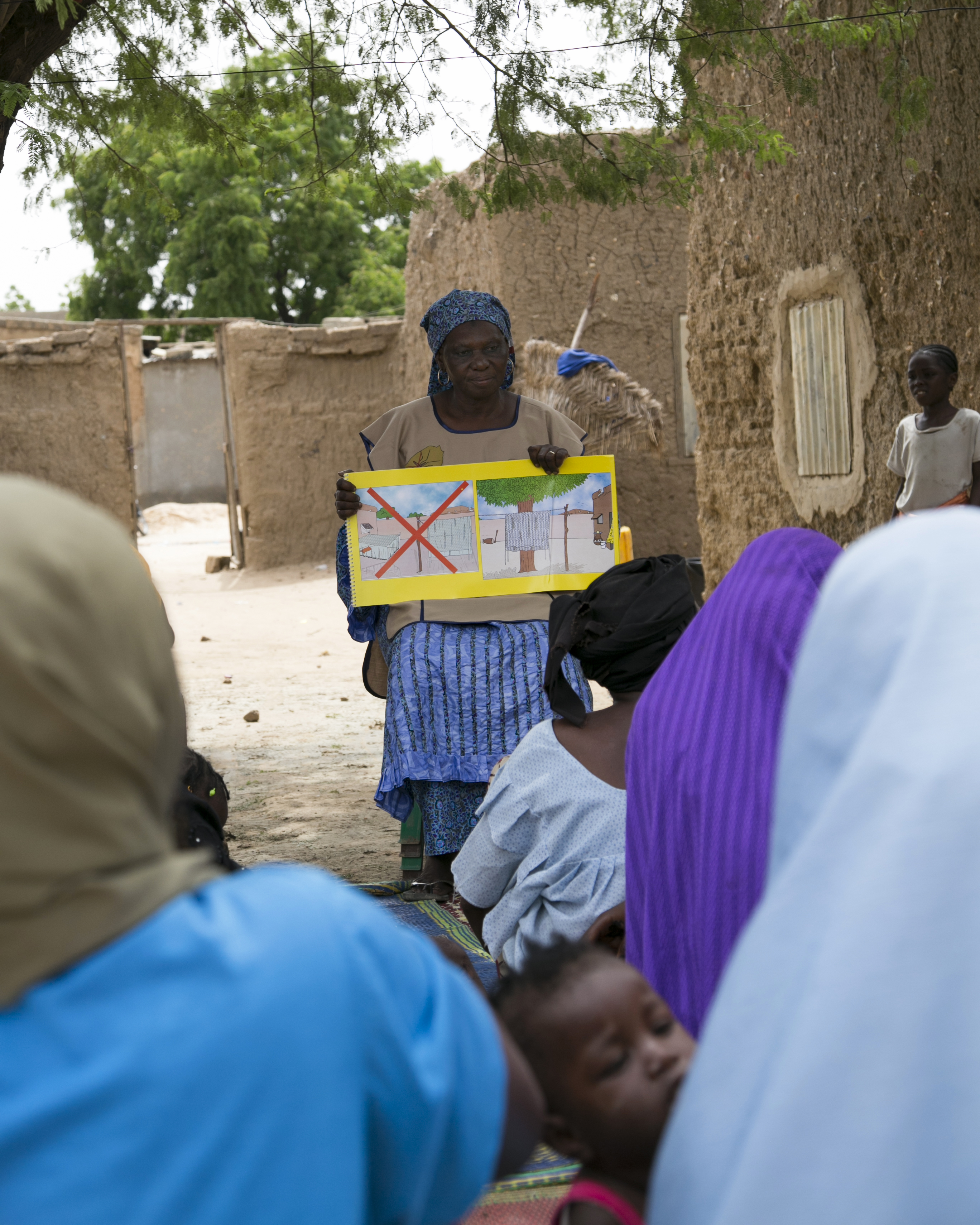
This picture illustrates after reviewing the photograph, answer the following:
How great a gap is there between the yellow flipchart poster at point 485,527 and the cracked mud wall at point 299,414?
32.8ft

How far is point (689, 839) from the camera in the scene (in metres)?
1.82

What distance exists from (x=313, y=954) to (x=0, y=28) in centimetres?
352

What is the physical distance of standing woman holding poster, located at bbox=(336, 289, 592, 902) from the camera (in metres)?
4.14

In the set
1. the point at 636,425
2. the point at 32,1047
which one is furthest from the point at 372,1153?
the point at 636,425

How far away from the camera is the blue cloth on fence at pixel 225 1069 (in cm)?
82

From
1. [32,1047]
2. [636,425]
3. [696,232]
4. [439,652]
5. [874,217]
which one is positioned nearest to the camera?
[32,1047]

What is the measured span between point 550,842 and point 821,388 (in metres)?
4.32

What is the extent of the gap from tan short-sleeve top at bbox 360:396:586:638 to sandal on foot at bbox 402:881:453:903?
0.86 m

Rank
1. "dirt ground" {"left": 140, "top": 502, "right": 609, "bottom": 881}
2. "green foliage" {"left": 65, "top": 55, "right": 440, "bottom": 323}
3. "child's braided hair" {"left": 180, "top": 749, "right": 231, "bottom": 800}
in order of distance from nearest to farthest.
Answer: "child's braided hair" {"left": 180, "top": 749, "right": 231, "bottom": 800}, "dirt ground" {"left": 140, "top": 502, "right": 609, "bottom": 881}, "green foliage" {"left": 65, "top": 55, "right": 440, "bottom": 323}

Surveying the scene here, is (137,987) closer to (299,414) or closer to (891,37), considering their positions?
(891,37)

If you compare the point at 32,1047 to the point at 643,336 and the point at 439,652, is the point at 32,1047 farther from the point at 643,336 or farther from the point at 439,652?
the point at 643,336

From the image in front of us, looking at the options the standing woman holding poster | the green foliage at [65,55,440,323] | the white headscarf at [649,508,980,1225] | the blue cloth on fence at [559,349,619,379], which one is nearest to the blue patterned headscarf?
the standing woman holding poster

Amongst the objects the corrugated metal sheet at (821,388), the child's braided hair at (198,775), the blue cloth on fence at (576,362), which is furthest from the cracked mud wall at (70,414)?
the child's braided hair at (198,775)

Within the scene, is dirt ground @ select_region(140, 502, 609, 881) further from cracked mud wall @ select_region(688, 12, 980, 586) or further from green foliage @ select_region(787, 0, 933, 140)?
green foliage @ select_region(787, 0, 933, 140)
